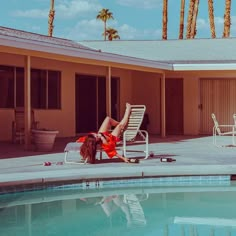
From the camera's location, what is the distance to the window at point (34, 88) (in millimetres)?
14969

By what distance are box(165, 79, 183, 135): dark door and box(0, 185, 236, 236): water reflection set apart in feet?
37.1

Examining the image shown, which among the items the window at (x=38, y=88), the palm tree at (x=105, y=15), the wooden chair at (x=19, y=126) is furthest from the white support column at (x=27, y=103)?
the palm tree at (x=105, y=15)

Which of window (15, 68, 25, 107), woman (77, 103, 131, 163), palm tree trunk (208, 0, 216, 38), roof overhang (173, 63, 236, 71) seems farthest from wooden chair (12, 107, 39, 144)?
palm tree trunk (208, 0, 216, 38)

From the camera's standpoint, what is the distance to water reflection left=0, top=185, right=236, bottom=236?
19.4ft

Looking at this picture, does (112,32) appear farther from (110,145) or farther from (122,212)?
(122,212)

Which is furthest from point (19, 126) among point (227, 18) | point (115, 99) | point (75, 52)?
point (227, 18)

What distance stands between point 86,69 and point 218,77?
4.75 metres

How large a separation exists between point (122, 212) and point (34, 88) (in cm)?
960

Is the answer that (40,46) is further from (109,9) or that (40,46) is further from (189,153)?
(109,9)

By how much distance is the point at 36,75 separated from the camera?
16000 mm

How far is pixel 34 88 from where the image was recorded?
1590 centimetres

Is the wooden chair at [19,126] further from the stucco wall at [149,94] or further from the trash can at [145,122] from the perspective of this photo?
the stucco wall at [149,94]

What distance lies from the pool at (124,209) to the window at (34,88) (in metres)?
7.64

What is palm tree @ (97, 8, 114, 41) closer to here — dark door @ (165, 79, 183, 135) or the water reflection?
dark door @ (165, 79, 183, 135)
